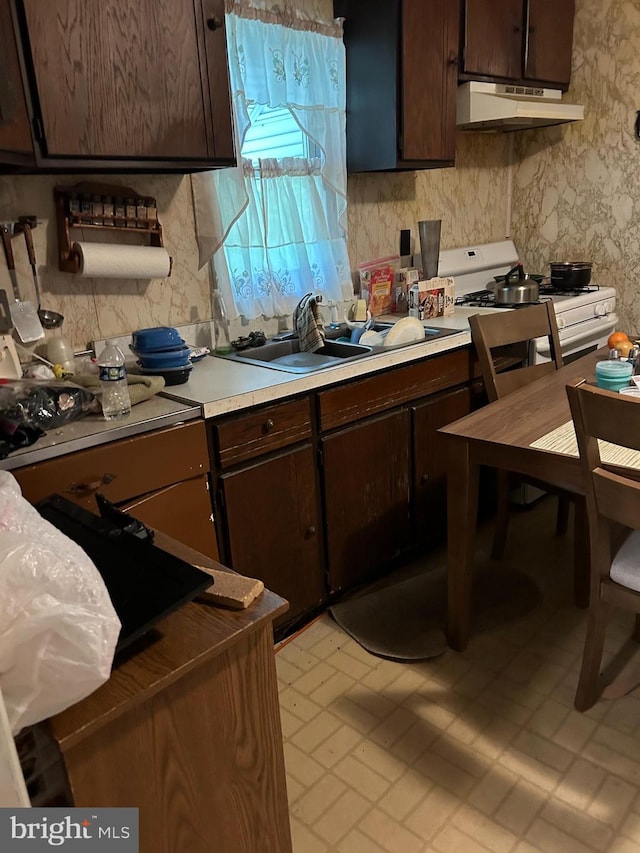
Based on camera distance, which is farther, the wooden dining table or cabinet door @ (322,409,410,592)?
cabinet door @ (322,409,410,592)

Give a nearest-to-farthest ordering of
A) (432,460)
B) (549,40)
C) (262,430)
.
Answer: (262,430) → (432,460) → (549,40)

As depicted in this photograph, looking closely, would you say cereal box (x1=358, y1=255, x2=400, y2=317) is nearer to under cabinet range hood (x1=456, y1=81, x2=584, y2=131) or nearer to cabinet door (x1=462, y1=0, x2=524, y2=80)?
under cabinet range hood (x1=456, y1=81, x2=584, y2=131)

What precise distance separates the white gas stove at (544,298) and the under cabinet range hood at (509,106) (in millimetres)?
621

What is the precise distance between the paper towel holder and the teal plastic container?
151 cm

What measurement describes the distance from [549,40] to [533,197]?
2.55ft

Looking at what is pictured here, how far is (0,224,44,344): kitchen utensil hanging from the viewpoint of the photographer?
1.87 metres

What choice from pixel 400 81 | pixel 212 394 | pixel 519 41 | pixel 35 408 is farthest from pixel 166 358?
pixel 519 41

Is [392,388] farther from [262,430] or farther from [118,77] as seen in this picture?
[118,77]

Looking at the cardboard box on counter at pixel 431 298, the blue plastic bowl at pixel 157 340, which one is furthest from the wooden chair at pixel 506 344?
the blue plastic bowl at pixel 157 340

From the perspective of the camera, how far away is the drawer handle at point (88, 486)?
1.50m

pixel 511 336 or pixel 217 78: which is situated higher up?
pixel 217 78

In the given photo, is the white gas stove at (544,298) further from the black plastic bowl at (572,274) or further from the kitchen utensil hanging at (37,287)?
the kitchen utensil hanging at (37,287)

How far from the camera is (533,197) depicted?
3557 mm

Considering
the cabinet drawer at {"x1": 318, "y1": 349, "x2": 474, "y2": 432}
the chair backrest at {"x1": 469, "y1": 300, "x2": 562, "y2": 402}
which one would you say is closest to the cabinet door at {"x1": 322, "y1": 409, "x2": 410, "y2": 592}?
the cabinet drawer at {"x1": 318, "y1": 349, "x2": 474, "y2": 432}
